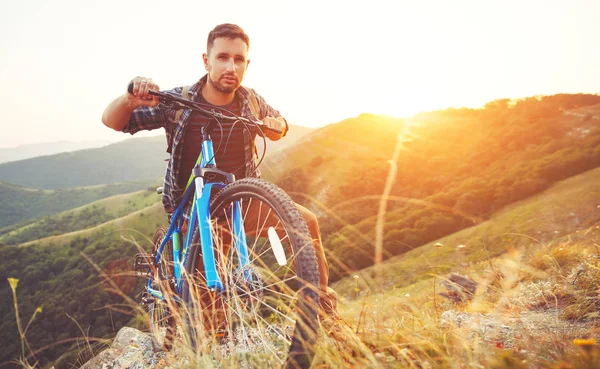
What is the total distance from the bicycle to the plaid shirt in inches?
9.2

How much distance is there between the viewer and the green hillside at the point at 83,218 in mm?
125312

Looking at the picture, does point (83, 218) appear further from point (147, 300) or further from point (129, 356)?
point (129, 356)

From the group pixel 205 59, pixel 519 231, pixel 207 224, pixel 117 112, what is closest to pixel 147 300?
pixel 207 224

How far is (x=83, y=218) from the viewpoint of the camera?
130250 millimetres

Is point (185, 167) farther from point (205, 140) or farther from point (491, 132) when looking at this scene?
point (491, 132)

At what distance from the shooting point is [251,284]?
246cm

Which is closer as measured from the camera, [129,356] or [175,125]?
[175,125]

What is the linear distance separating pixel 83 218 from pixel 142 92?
15258cm

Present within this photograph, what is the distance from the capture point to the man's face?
303 centimetres

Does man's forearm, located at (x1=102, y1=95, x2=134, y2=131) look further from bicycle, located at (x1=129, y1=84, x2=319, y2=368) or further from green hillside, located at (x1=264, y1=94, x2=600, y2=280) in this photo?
green hillside, located at (x1=264, y1=94, x2=600, y2=280)

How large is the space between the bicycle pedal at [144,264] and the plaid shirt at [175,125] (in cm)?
94

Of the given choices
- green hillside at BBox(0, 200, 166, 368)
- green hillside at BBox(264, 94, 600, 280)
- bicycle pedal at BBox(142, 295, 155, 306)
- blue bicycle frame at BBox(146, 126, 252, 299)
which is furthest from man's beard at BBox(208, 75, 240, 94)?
green hillside at BBox(0, 200, 166, 368)

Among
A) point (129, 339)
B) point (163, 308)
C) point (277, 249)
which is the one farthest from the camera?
point (129, 339)

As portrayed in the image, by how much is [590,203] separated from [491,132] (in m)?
55.5
